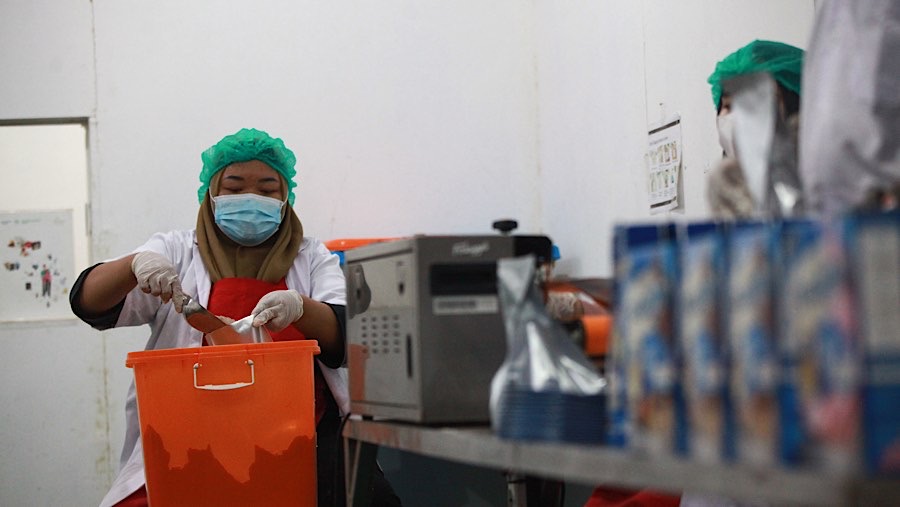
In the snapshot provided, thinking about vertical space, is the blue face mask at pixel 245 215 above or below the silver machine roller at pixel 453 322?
above

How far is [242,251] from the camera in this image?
272 cm

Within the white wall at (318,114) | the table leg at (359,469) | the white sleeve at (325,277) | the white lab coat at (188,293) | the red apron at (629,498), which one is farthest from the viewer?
the white wall at (318,114)

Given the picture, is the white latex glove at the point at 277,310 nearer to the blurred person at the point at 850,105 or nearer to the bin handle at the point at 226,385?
the bin handle at the point at 226,385

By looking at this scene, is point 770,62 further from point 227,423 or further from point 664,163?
point 227,423

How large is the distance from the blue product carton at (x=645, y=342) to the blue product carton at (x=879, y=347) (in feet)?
0.60

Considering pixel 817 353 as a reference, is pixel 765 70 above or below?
above

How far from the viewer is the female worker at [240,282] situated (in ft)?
7.82

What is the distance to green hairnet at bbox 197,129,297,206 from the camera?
2.71m

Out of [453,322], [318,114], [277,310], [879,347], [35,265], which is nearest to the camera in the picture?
[879,347]

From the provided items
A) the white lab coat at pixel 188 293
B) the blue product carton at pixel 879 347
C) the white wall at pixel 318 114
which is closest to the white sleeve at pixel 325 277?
the white lab coat at pixel 188 293

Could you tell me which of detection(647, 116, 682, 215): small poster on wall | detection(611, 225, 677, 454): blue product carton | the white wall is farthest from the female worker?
detection(611, 225, 677, 454): blue product carton

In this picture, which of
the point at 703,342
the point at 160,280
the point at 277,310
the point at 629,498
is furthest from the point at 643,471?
the point at 160,280

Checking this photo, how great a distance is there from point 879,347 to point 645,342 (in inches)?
8.6

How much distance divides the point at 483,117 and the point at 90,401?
1.60m
